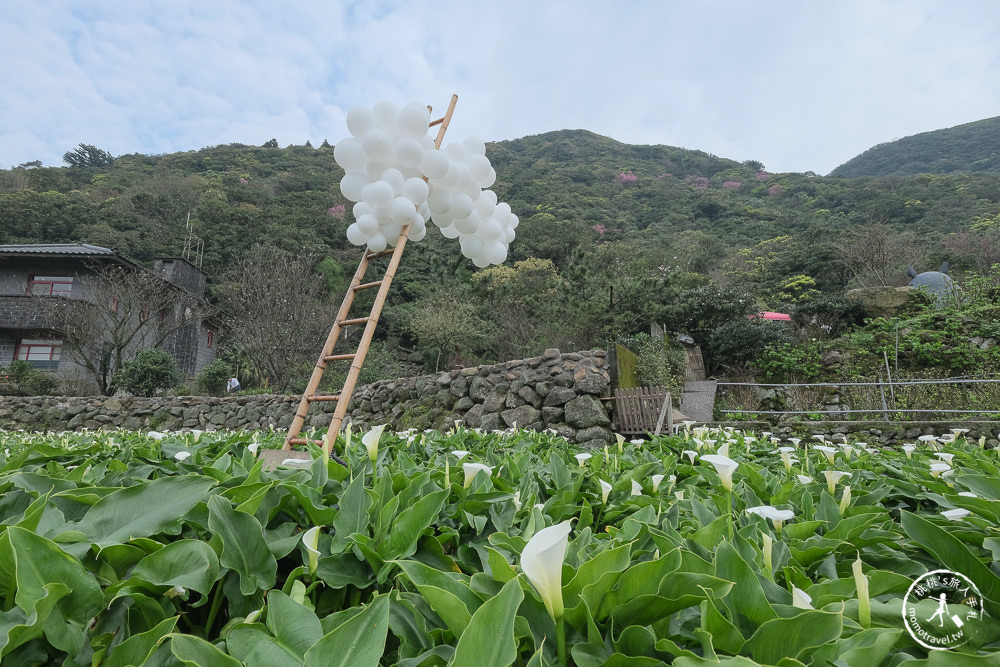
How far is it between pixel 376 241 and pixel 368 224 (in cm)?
15

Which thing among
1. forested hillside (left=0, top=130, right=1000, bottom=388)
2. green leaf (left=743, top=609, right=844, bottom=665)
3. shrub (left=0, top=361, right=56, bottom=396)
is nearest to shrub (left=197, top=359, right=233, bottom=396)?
forested hillside (left=0, top=130, right=1000, bottom=388)

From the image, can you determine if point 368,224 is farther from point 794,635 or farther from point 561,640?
point 794,635

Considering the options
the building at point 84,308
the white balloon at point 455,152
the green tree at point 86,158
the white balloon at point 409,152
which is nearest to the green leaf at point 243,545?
the white balloon at point 409,152

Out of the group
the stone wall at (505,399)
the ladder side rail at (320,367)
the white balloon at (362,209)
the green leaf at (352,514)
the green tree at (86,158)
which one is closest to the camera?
the green leaf at (352,514)

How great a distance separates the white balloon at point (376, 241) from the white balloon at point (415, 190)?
0.31 meters

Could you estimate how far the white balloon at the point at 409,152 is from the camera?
2842 mm

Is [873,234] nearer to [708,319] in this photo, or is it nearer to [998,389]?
[708,319]

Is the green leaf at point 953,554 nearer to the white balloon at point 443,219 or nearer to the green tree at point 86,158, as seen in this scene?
the white balloon at point 443,219

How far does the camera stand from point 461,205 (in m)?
3.03

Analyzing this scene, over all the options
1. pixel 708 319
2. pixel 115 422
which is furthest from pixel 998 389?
pixel 115 422

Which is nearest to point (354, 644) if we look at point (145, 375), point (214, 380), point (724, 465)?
point (724, 465)

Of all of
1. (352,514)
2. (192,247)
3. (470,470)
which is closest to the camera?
(352,514)

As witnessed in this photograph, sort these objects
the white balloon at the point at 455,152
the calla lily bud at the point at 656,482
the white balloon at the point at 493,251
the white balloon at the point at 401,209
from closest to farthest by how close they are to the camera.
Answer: the calla lily bud at the point at 656,482 < the white balloon at the point at 401,209 < the white balloon at the point at 455,152 < the white balloon at the point at 493,251

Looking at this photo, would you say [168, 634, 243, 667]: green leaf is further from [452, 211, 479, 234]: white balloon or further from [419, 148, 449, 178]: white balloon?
[452, 211, 479, 234]: white balloon
